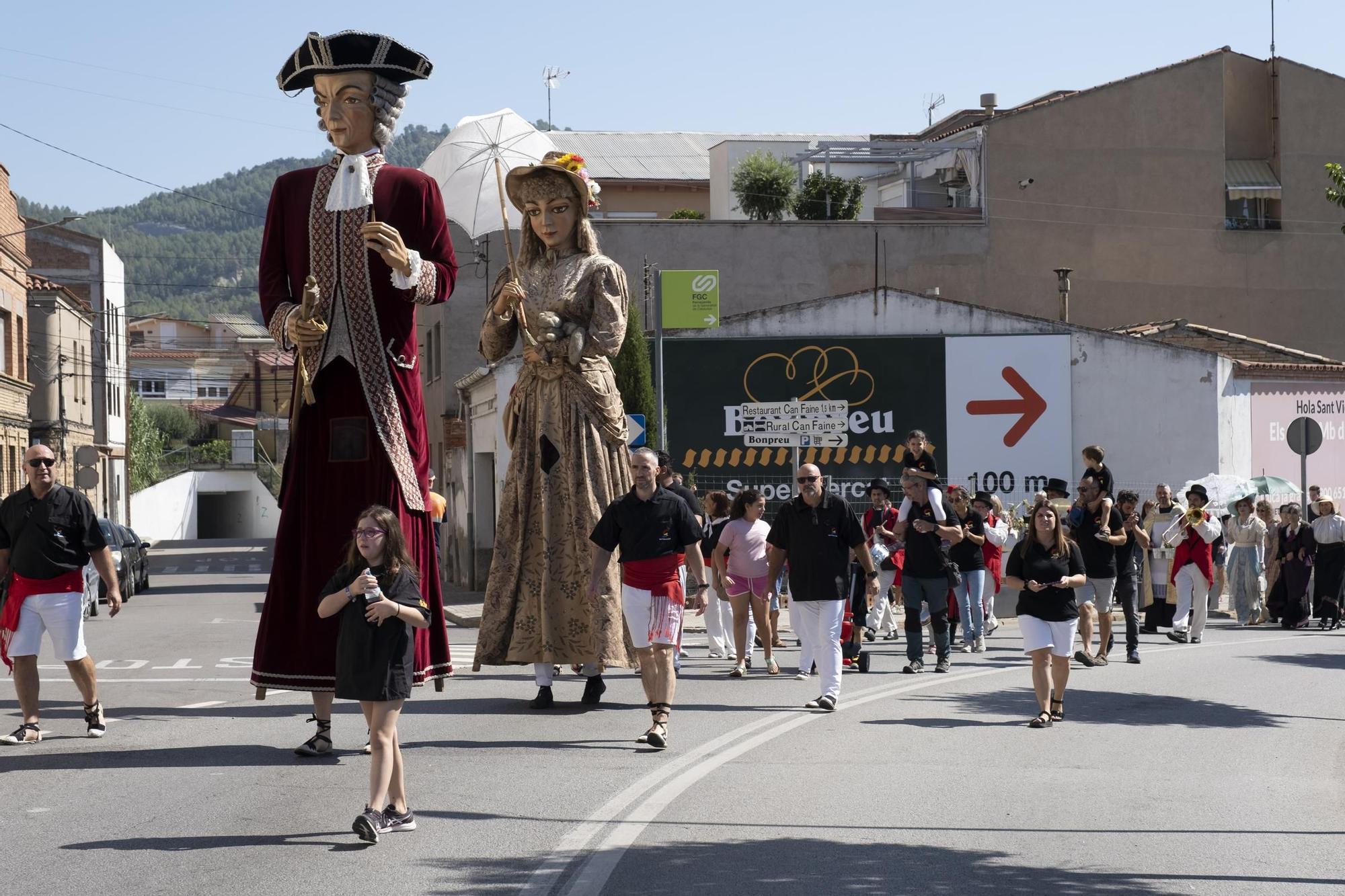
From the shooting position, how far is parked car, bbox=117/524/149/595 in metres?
31.2

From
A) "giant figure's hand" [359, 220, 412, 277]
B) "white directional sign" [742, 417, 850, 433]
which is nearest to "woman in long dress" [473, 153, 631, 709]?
"giant figure's hand" [359, 220, 412, 277]

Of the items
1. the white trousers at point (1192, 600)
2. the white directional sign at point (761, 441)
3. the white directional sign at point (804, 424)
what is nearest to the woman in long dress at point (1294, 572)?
the white trousers at point (1192, 600)

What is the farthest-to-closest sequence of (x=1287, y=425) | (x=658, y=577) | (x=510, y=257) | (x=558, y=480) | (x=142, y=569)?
1. (x=142, y=569)
2. (x=1287, y=425)
3. (x=558, y=480)
4. (x=510, y=257)
5. (x=658, y=577)

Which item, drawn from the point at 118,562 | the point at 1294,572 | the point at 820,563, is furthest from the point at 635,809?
the point at 118,562

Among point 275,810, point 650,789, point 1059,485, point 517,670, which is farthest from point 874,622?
point 275,810

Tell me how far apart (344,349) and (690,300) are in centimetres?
2361

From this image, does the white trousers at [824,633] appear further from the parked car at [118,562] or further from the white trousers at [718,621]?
the parked car at [118,562]

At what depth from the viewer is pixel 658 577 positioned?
10.4 metres

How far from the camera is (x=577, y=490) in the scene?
11.7 metres

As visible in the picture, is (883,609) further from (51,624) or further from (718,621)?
(51,624)

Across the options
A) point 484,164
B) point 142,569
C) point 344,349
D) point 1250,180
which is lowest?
point 142,569

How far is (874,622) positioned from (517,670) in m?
5.46

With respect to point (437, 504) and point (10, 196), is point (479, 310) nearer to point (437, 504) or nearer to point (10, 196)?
point (10, 196)

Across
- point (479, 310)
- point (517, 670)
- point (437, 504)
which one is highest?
point (479, 310)
